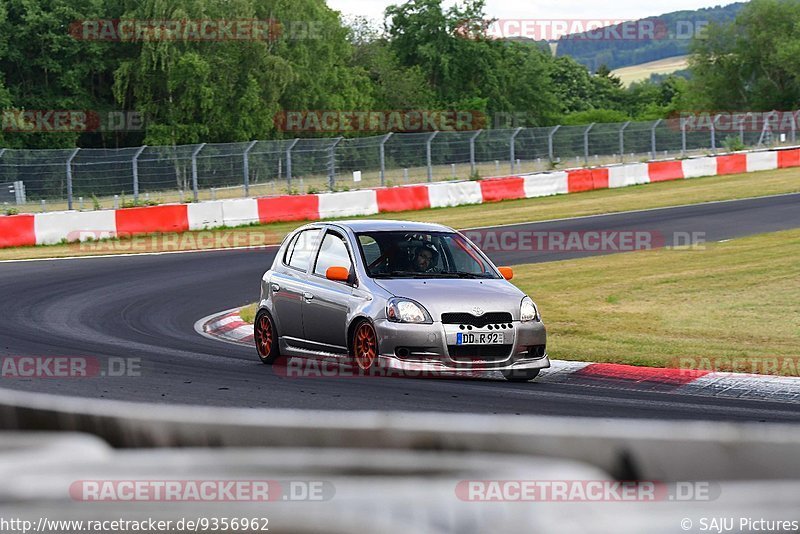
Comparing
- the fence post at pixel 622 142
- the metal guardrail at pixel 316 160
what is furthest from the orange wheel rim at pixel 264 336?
the fence post at pixel 622 142

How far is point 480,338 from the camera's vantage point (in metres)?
10.1

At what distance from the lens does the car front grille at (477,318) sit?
33.2ft

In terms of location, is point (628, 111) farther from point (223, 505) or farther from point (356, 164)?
point (223, 505)

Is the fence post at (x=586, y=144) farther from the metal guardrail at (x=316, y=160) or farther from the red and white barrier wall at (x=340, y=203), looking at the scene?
the red and white barrier wall at (x=340, y=203)

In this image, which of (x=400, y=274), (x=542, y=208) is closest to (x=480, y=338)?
(x=400, y=274)

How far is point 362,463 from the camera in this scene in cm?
412

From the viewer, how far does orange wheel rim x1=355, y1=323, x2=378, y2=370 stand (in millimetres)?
10344

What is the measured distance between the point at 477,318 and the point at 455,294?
0.97 feet

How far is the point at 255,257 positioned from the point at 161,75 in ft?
158

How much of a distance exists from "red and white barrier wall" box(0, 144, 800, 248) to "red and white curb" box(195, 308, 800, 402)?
18.1m

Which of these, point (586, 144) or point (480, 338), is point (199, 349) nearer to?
point (480, 338)

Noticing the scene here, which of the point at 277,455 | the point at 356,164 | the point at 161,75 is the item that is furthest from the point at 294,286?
the point at 161,75

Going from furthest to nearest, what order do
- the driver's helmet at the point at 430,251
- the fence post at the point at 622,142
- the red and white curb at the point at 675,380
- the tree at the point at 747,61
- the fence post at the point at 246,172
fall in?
the tree at the point at 747,61 → the fence post at the point at 622,142 → the fence post at the point at 246,172 → the driver's helmet at the point at 430,251 → the red and white curb at the point at 675,380

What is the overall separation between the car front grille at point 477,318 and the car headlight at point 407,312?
16 centimetres
